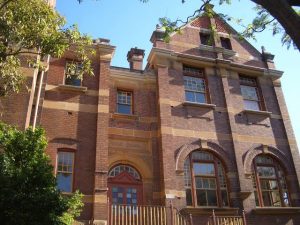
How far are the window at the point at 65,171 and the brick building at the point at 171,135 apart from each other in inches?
1.6

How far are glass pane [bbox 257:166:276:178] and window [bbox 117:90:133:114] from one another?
6.87 m

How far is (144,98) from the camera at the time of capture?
1833cm

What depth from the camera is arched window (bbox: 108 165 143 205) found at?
15.8 metres

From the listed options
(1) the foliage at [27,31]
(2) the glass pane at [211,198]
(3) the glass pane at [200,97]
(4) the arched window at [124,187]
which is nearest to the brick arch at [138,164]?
(4) the arched window at [124,187]

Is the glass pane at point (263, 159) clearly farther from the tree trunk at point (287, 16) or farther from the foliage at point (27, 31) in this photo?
the tree trunk at point (287, 16)

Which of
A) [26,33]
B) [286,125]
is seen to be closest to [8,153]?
[26,33]

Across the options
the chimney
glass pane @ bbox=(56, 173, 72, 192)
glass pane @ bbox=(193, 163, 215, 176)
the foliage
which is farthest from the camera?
the chimney

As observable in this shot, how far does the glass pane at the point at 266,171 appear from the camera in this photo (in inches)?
709

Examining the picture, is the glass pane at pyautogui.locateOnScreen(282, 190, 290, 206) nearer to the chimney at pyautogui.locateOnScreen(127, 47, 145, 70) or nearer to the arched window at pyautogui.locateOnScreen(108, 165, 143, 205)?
the arched window at pyautogui.locateOnScreen(108, 165, 143, 205)

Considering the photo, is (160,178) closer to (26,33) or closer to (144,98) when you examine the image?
(144,98)

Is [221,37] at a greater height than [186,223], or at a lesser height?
greater

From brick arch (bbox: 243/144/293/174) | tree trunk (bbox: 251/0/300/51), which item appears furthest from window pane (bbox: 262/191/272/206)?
tree trunk (bbox: 251/0/300/51)

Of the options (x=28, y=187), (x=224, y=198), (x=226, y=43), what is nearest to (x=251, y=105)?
(x=226, y=43)

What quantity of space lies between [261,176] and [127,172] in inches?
257
